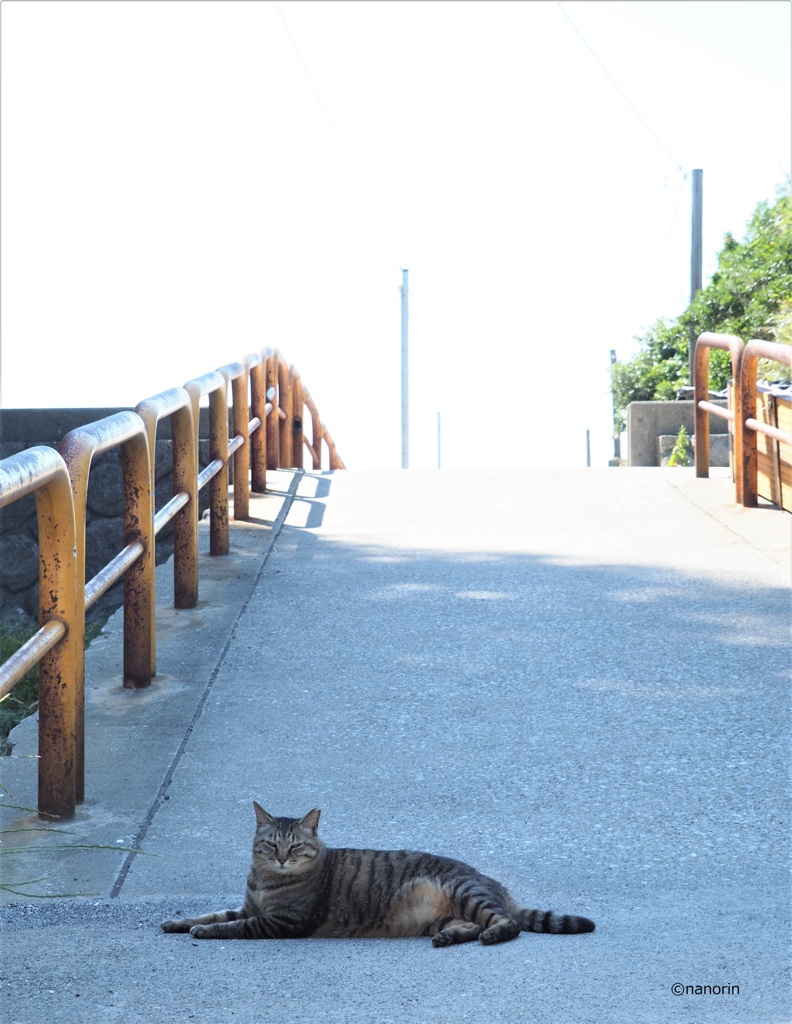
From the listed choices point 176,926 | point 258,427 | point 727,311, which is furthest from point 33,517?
point 727,311

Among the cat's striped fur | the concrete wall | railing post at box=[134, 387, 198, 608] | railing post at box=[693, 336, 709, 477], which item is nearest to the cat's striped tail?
the cat's striped fur

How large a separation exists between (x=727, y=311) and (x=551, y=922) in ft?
54.0

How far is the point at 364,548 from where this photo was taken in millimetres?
7938

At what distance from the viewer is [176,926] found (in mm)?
3432

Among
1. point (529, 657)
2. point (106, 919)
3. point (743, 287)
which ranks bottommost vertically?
point (106, 919)

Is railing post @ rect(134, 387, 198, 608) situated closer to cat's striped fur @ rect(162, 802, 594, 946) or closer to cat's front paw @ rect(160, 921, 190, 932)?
cat's striped fur @ rect(162, 802, 594, 946)

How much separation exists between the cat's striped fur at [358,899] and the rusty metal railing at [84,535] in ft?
2.87

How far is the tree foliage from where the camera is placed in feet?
55.2

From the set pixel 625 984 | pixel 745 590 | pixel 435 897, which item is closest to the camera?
pixel 625 984

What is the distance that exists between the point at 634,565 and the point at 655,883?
3664 millimetres

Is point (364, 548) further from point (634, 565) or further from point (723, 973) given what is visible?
point (723, 973)

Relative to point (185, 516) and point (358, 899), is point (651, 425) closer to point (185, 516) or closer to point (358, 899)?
point (185, 516)

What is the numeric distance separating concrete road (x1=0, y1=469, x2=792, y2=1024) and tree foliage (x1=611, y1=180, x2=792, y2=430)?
25.2 ft

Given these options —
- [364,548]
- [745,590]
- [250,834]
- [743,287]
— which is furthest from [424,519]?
[743,287]
